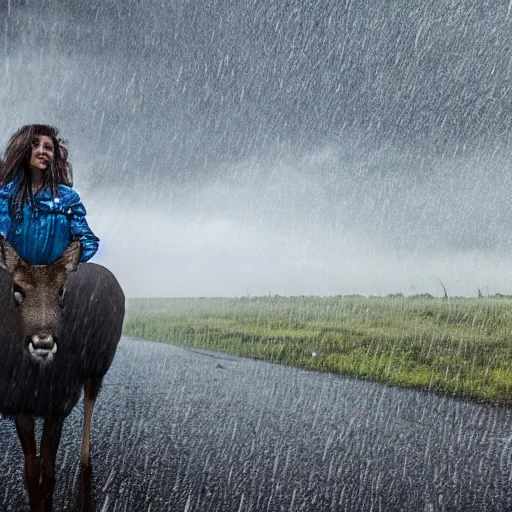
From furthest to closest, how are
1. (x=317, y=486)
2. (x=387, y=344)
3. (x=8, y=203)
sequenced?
(x=387, y=344)
(x=317, y=486)
(x=8, y=203)

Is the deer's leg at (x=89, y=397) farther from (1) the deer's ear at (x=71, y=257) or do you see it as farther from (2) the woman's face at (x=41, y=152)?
(2) the woman's face at (x=41, y=152)

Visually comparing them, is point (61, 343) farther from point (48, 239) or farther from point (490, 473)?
point (490, 473)

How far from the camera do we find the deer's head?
265 centimetres

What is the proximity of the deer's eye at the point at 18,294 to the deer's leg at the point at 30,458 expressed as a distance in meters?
0.77

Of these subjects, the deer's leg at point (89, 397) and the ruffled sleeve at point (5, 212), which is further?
the deer's leg at point (89, 397)

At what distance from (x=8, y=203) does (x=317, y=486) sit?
2957mm

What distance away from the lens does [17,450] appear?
534 centimetres

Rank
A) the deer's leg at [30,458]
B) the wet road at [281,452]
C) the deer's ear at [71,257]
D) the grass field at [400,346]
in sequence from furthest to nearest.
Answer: the grass field at [400,346], the wet road at [281,452], the deer's leg at [30,458], the deer's ear at [71,257]

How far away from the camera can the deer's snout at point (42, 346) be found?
8.60 ft

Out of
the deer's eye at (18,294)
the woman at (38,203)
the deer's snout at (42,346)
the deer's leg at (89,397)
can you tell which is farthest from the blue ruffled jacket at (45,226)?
the deer's leg at (89,397)

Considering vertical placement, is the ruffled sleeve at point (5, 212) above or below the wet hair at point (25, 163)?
below

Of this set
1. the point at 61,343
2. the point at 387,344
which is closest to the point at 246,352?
the point at 387,344

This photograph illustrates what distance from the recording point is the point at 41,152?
3.10 metres

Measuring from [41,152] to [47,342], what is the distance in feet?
3.54
